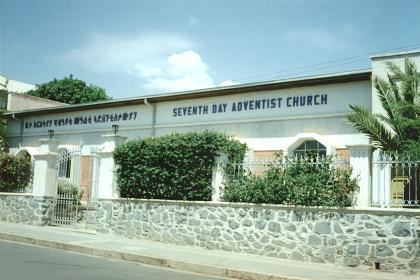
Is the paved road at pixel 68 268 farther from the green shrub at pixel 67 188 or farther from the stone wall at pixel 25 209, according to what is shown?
the green shrub at pixel 67 188

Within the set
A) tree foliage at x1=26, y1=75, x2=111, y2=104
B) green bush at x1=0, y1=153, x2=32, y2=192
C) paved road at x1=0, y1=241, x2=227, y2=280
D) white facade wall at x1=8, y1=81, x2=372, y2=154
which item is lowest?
paved road at x1=0, y1=241, x2=227, y2=280

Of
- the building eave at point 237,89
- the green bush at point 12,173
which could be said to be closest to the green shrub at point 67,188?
the green bush at point 12,173

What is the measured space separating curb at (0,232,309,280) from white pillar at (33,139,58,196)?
2.60 meters

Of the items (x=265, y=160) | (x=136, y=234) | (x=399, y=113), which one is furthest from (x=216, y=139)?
(x=399, y=113)

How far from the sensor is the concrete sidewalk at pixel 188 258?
917 centimetres

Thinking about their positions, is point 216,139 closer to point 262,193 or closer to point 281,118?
point 262,193

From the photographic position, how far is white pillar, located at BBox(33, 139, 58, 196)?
16.1m

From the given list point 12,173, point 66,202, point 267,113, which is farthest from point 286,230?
point 12,173

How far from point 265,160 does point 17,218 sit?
33.1 ft

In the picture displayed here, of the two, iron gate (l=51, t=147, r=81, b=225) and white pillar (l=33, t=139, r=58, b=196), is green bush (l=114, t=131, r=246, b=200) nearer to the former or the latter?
iron gate (l=51, t=147, r=81, b=225)

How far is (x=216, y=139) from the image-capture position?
12.4 meters

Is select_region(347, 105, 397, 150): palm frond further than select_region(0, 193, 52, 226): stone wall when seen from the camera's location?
No

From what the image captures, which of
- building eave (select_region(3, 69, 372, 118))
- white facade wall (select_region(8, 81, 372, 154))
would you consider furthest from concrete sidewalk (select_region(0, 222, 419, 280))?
building eave (select_region(3, 69, 372, 118))

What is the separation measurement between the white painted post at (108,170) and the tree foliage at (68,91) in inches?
1252
